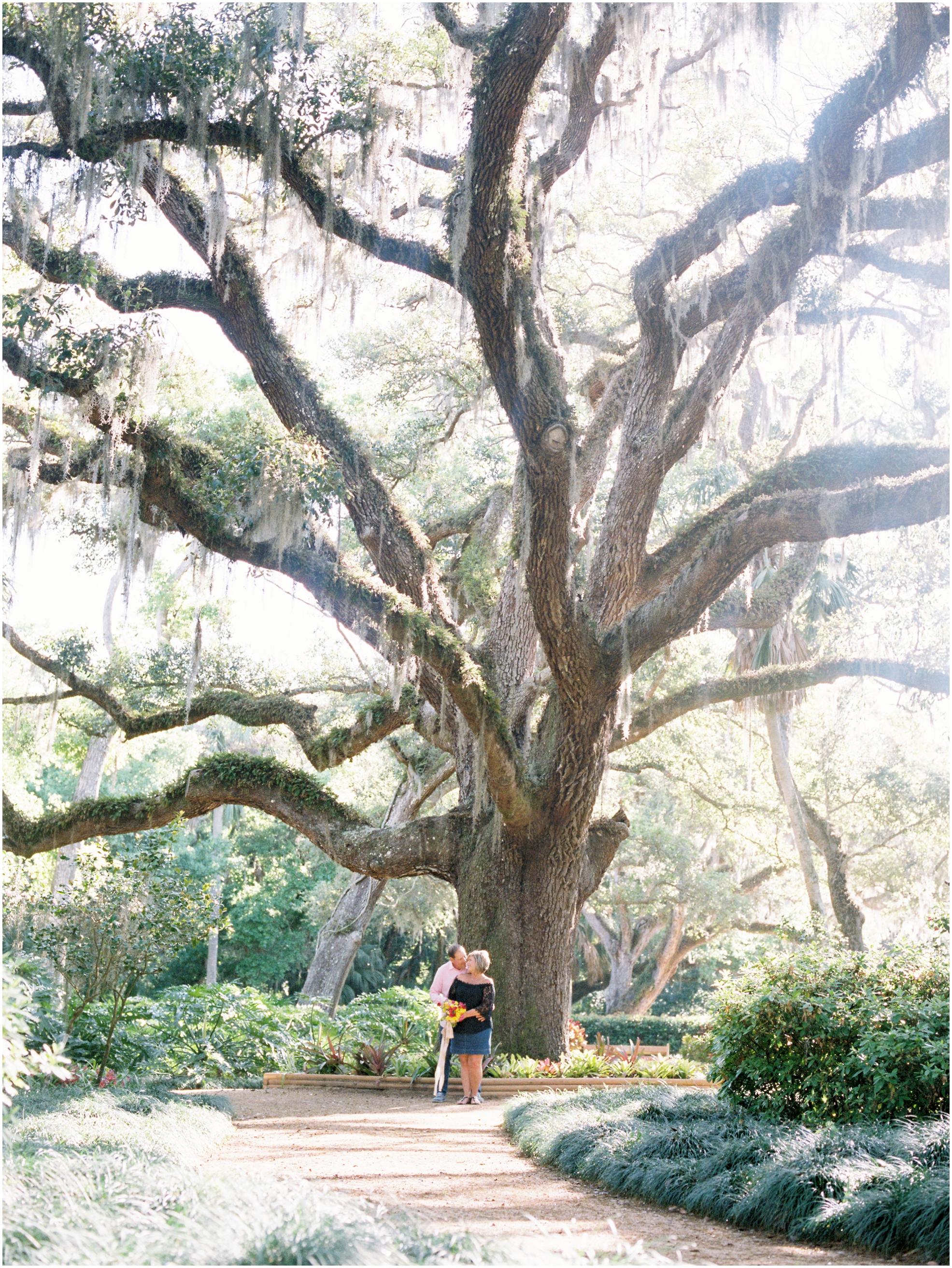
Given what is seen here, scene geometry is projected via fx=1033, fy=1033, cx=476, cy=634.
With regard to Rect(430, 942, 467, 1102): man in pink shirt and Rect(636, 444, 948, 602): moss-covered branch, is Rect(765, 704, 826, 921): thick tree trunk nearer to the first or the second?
Rect(636, 444, 948, 602): moss-covered branch

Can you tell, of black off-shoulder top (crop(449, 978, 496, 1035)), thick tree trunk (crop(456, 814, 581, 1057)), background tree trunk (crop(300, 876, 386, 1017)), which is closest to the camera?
black off-shoulder top (crop(449, 978, 496, 1035))

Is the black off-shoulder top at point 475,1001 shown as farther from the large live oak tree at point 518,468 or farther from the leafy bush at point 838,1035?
the leafy bush at point 838,1035

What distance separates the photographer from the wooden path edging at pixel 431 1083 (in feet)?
28.6

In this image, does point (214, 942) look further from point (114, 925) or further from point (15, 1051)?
point (15, 1051)

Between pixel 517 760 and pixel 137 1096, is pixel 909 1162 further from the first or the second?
pixel 517 760

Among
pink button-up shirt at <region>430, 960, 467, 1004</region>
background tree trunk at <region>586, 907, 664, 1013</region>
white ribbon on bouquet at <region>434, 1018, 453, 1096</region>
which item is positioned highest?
pink button-up shirt at <region>430, 960, 467, 1004</region>

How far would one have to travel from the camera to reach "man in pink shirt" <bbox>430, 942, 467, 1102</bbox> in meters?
8.07

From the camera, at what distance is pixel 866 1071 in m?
4.89

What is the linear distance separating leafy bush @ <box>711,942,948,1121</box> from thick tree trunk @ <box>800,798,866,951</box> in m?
9.16

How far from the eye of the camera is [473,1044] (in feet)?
26.4

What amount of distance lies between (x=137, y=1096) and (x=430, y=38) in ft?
30.0

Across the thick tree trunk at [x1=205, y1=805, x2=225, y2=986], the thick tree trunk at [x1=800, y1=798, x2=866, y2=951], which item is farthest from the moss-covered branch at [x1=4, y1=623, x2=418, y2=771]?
the thick tree trunk at [x1=205, y1=805, x2=225, y2=986]

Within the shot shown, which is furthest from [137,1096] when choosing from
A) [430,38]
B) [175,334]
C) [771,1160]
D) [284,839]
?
[284,839]

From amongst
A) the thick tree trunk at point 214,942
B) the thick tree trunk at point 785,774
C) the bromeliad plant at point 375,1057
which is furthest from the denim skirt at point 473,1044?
the thick tree trunk at point 214,942
